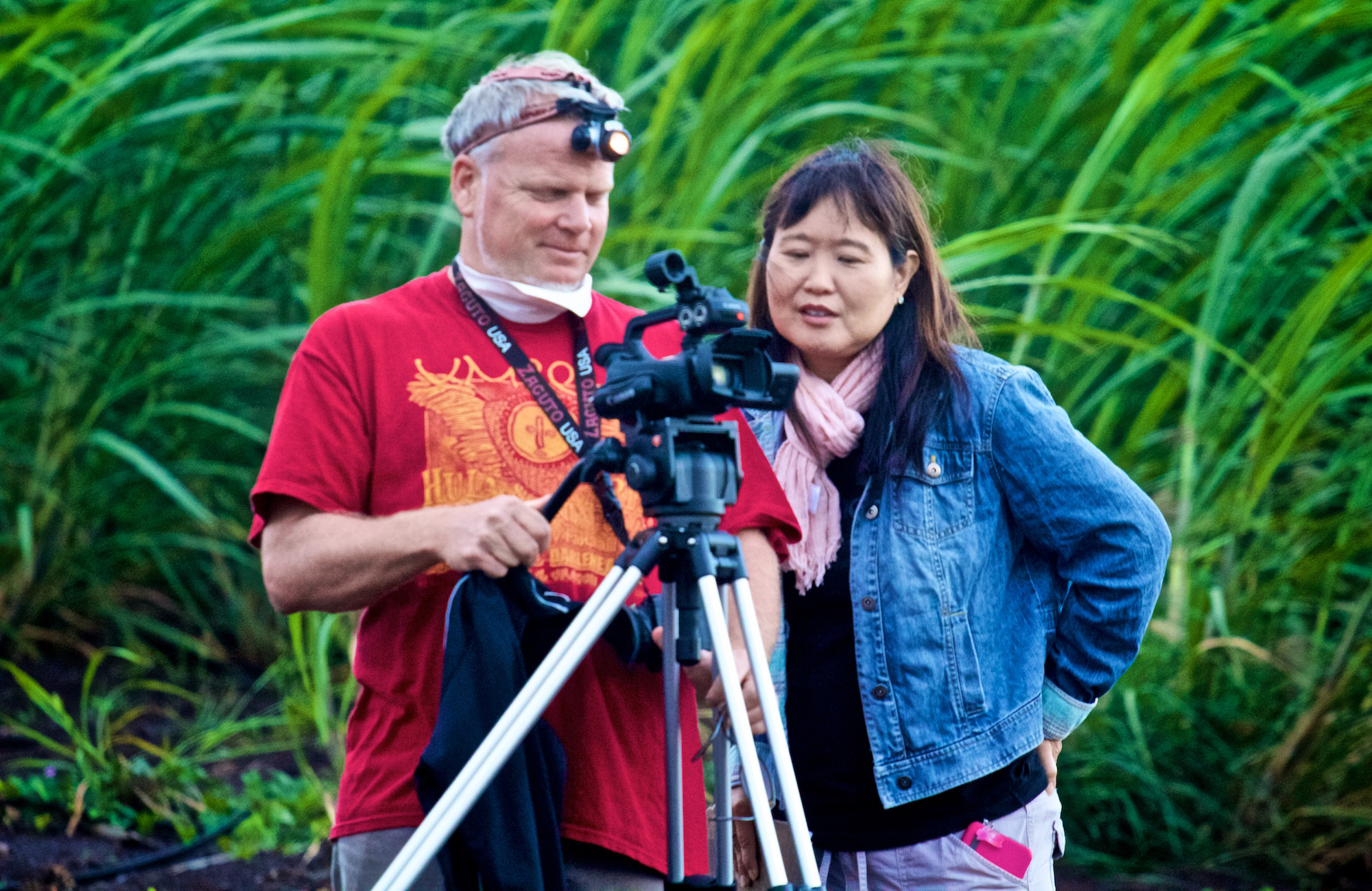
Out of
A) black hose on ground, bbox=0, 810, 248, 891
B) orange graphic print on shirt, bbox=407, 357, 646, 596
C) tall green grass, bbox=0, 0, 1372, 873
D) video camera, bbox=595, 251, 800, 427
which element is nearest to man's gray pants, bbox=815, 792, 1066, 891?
orange graphic print on shirt, bbox=407, 357, 646, 596

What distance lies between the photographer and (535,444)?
205 cm

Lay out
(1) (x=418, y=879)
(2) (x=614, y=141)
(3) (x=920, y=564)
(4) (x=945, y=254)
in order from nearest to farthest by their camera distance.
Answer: (1) (x=418, y=879) → (2) (x=614, y=141) → (3) (x=920, y=564) → (4) (x=945, y=254)

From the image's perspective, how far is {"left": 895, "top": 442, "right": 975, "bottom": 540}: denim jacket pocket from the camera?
2252mm

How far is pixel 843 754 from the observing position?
2230mm

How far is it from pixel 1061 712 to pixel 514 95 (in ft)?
4.40

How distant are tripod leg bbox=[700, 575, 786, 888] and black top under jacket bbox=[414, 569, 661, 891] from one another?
0.83ft

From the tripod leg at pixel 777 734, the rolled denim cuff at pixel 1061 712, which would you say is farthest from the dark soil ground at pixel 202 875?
the tripod leg at pixel 777 734

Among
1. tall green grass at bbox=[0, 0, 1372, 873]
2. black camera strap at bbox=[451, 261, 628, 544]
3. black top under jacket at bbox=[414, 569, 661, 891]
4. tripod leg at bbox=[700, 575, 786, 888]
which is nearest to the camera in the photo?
tripod leg at bbox=[700, 575, 786, 888]

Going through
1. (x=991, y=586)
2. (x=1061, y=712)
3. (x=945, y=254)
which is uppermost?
(x=945, y=254)

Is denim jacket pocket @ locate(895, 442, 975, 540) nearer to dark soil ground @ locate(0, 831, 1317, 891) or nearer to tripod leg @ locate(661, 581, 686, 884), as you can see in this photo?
tripod leg @ locate(661, 581, 686, 884)

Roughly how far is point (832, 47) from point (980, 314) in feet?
4.83

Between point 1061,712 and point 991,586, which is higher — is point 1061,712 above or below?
below

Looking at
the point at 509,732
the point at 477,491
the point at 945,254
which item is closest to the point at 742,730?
the point at 509,732

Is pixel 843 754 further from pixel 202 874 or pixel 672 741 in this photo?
pixel 202 874
